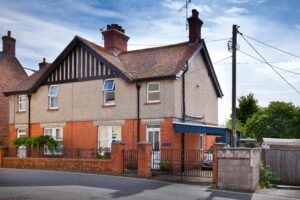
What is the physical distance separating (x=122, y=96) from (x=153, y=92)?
2.34m

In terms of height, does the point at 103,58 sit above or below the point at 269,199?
above

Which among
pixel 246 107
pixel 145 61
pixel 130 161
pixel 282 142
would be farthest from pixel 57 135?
pixel 246 107

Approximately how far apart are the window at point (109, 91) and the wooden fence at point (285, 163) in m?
11.1

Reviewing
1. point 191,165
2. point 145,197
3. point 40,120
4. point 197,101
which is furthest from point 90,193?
point 40,120

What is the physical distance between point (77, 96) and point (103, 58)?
3762 millimetres

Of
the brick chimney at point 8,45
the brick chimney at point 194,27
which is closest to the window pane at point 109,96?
the brick chimney at point 194,27

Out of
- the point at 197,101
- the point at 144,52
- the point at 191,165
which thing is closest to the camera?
the point at 191,165

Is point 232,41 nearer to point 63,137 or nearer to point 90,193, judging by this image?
point 90,193

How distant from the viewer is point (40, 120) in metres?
29.6

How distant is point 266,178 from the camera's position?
62.0ft

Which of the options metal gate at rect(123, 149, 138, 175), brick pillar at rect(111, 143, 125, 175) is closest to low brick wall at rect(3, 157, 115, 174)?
brick pillar at rect(111, 143, 125, 175)

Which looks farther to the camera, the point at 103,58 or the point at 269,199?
the point at 103,58

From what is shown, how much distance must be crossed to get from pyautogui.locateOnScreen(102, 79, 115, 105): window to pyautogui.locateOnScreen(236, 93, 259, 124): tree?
31.7 metres

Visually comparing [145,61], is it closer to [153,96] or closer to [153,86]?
[153,86]
